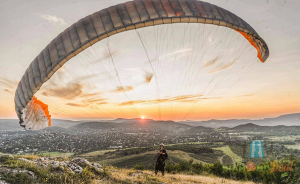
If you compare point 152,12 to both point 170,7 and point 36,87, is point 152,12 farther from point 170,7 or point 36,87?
point 36,87

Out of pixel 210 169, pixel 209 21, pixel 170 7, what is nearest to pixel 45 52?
pixel 170 7

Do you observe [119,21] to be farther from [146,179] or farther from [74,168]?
[146,179]

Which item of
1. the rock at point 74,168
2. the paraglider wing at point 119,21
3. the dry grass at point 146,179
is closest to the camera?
the paraglider wing at point 119,21

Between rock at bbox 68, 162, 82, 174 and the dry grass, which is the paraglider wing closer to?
rock at bbox 68, 162, 82, 174

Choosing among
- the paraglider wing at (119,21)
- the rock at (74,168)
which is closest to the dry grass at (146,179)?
the rock at (74,168)

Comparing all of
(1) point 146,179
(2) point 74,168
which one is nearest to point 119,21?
(2) point 74,168

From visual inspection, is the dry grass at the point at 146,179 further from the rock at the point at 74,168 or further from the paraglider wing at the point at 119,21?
the paraglider wing at the point at 119,21

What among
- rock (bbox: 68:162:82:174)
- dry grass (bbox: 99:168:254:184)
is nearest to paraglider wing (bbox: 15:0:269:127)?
rock (bbox: 68:162:82:174)

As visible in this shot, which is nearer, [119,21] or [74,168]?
[119,21]
